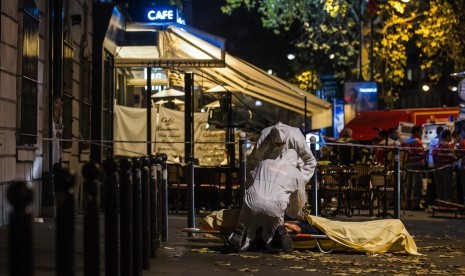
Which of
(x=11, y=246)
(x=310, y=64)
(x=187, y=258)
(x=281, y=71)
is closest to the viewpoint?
(x=11, y=246)

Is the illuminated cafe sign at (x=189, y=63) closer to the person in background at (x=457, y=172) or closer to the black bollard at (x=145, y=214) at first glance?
the person in background at (x=457, y=172)

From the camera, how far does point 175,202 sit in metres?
19.1

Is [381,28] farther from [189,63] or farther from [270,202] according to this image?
[270,202]

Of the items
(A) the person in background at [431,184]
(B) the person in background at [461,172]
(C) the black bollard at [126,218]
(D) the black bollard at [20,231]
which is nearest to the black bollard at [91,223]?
(D) the black bollard at [20,231]

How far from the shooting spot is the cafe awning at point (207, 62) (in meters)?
20.7

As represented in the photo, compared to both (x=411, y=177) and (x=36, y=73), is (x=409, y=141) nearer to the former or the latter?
(x=411, y=177)

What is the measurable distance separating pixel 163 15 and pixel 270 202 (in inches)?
474

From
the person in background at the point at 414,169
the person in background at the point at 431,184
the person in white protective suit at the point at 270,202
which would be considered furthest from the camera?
the person in background at the point at 431,184

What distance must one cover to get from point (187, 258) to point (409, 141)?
11836mm

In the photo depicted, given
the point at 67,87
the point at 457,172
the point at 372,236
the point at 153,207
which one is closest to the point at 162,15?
the point at 67,87

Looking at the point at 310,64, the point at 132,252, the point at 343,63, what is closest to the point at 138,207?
the point at 132,252

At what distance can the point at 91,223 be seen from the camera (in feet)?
18.0

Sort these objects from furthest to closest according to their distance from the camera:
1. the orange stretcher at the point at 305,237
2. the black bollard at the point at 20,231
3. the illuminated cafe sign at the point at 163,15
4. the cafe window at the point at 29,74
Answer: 1. the illuminated cafe sign at the point at 163,15
2. the cafe window at the point at 29,74
3. the orange stretcher at the point at 305,237
4. the black bollard at the point at 20,231

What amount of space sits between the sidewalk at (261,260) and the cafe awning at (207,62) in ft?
25.4
